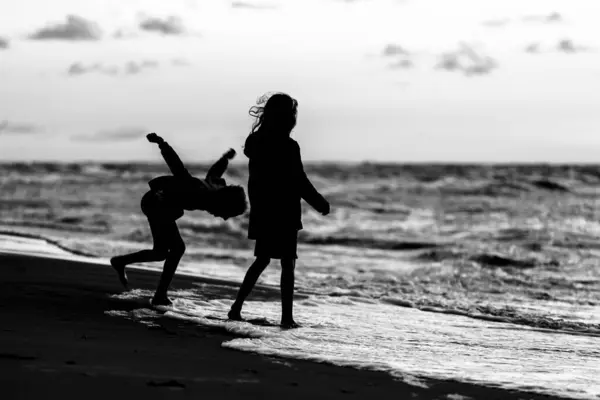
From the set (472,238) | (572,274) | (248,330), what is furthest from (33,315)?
(472,238)

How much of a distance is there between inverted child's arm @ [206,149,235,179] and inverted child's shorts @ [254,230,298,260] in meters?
0.70

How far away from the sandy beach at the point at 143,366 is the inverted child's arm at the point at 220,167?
47.0 inches

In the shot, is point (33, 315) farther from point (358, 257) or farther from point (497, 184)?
point (497, 184)

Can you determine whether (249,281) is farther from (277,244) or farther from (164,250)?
(164,250)

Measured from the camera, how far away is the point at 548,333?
758cm

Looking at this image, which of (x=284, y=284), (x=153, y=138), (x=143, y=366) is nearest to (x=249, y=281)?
(x=284, y=284)

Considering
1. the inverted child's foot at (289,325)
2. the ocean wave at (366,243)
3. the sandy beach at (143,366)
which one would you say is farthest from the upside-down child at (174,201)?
the ocean wave at (366,243)

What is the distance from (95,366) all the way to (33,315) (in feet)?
5.77

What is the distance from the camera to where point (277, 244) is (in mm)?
6473

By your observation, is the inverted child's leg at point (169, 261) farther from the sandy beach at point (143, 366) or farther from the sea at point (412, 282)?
the sandy beach at point (143, 366)

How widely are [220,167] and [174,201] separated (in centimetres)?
48

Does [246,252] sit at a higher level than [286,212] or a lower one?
lower

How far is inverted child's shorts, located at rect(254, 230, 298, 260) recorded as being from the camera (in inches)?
255

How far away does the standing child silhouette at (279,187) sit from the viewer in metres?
6.46
